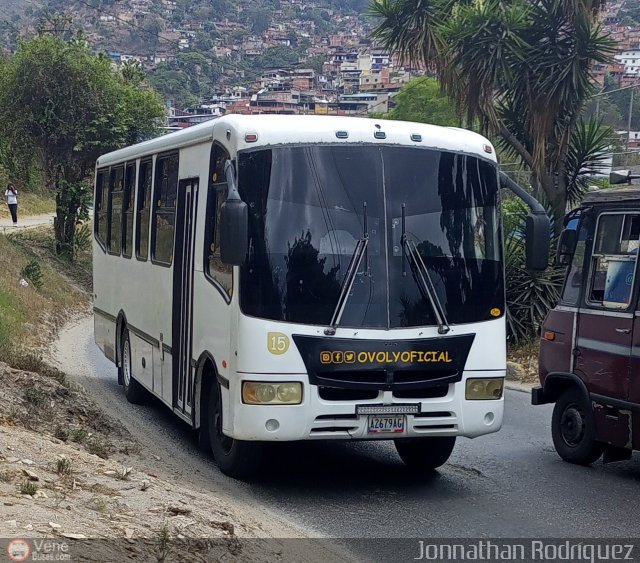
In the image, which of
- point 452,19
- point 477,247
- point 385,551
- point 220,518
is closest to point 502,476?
point 477,247

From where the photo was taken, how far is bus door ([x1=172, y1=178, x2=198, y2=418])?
386 inches

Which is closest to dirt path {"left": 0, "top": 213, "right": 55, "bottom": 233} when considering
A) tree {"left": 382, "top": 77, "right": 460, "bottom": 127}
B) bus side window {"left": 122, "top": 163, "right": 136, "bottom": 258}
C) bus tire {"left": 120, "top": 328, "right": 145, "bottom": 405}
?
bus tire {"left": 120, "top": 328, "right": 145, "bottom": 405}

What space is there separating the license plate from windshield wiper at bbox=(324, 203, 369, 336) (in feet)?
2.50

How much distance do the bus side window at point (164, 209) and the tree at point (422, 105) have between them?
51.8 meters

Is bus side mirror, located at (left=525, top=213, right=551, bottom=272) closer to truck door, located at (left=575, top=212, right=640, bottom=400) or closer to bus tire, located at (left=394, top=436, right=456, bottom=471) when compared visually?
truck door, located at (left=575, top=212, right=640, bottom=400)

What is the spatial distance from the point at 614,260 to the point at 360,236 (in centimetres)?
263

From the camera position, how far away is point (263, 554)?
643cm

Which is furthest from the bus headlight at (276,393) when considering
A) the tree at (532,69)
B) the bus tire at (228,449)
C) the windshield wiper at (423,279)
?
the tree at (532,69)

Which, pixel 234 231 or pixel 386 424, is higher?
pixel 234 231

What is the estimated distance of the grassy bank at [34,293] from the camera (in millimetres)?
16900

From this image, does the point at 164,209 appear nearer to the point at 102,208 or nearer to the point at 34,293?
the point at 102,208

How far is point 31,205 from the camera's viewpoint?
48.8m

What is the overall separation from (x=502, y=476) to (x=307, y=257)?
2862 millimetres

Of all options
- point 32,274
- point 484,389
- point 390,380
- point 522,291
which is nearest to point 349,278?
point 390,380
